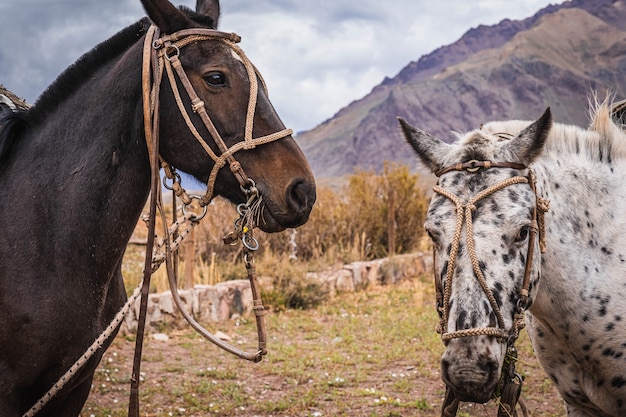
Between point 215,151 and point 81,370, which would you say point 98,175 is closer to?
point 215,151

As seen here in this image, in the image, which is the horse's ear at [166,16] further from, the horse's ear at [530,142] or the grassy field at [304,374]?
the grassy field at [304,374]

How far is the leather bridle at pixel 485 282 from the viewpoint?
78.5 inches

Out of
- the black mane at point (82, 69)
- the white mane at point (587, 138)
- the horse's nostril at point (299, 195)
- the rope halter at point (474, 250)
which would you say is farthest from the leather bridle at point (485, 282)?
the black mane at point (82, 69)

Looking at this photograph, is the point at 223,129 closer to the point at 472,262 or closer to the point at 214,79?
the point at 214,79

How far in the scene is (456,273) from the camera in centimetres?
205

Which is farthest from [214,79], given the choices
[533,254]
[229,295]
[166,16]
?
[229,295]

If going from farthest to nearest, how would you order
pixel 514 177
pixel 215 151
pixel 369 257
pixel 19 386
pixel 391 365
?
pixel 369 257 < pixel 391 365 < pixel 514 177 < pixel 215 151 < pixel 19 386

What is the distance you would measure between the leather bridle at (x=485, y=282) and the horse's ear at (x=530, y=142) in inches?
1.8

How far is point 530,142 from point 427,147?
0.45 metres

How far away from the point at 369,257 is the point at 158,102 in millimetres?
9987

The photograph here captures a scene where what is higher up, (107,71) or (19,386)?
(107,71)

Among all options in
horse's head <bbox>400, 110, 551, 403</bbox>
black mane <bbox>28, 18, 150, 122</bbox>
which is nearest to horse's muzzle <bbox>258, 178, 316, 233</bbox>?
horse's head <bbox>400, 110, 551, 403</bbox>

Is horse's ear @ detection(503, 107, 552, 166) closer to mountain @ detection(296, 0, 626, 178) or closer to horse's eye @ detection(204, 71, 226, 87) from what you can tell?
horse's eye @ detection(204, 71, 226, 87)

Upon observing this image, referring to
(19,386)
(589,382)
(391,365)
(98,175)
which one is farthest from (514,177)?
(391,365)
